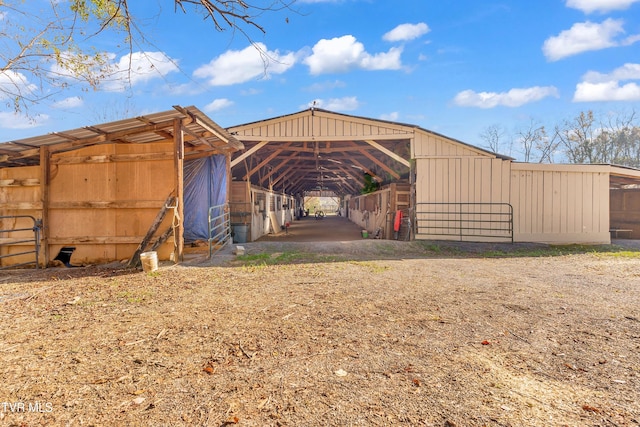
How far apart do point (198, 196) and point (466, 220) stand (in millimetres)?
8650

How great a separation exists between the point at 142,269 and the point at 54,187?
3.14 meters

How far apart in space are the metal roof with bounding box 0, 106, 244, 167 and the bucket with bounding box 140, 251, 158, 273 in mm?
2623

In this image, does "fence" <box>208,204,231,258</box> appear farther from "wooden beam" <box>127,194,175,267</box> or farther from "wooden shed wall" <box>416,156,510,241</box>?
"wooden shed wall" <box>416,156,510,241</box>

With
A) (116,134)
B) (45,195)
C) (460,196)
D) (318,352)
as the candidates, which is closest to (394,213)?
(460,196)

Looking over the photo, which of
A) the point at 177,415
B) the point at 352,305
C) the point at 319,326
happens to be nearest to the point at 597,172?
the point at 352,305

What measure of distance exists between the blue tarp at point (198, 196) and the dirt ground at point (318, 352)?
3497mm

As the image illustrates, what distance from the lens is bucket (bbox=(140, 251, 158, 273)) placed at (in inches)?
Result: 237

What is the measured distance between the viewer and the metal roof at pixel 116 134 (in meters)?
6.39

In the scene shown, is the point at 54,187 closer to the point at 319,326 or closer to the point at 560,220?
the point at 319,326

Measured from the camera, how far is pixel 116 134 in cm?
685

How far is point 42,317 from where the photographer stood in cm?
369

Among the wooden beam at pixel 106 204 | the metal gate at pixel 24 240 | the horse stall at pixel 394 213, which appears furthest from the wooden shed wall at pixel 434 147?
the metal gate at pixel 24 240

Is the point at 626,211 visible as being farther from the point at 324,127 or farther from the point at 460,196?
the point at 324,127

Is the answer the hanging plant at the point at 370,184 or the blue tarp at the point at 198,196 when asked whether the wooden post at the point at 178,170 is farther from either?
the hanging plant at the point at 370,184
